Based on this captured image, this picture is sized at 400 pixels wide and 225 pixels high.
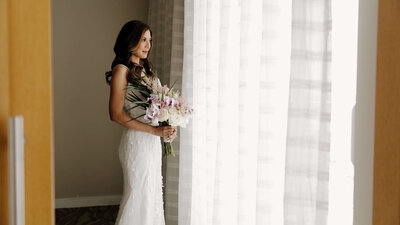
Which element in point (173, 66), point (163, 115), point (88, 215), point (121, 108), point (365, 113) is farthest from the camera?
point (88, 215)

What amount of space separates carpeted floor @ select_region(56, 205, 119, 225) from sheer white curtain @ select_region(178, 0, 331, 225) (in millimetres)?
1358

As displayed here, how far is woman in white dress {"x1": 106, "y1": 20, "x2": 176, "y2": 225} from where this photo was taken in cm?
258

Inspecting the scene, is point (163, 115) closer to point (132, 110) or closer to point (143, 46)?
point (132, 110)

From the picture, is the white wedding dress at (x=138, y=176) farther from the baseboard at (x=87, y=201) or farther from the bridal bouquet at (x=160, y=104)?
the baseboard at (x=87, y=201)

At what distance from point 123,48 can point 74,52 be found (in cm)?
216

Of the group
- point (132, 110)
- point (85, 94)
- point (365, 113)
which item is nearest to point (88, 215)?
point (85, 94)

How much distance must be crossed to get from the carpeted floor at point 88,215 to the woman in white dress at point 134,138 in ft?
5.18

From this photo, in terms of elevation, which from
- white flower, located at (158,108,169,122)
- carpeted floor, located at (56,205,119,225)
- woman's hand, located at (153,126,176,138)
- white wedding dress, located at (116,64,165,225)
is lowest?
carpeted floor, located at (56,205,119,225)

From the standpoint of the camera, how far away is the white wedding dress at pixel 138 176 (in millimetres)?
2596

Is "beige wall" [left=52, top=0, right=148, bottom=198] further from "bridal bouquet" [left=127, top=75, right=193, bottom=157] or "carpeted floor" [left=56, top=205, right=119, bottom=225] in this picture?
"bridal bouquet" [left=127, top=75, right=193, bottom=157]

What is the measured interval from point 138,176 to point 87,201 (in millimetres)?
2345

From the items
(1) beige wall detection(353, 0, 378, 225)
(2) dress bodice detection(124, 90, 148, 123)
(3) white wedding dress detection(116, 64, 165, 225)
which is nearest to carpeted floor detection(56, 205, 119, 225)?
(3) white wedding dress detection(116, 64, 165, 225)

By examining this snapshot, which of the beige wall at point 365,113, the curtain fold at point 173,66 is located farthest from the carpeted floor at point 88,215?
the beige wall at point 365,113

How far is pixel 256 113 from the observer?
212 cm
